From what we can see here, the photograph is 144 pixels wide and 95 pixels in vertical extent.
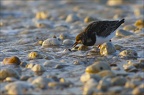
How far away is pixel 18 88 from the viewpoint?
451cm

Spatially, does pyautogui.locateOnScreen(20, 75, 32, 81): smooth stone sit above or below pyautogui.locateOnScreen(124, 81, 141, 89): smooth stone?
above

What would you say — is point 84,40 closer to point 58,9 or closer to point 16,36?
point 16,36

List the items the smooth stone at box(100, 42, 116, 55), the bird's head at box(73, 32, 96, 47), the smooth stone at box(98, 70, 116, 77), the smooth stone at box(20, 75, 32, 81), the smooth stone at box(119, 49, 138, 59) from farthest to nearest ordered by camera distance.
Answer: the bird's head at box(73, 32, 96, 47) → the smooth stone at box(100, 42, 116, 55) → the smooth stone at box(119, 49, 138, 59) → the smooth stone at box(20, 75, 32, 81) → the smooth stone at box(98, 70, 116, 77)

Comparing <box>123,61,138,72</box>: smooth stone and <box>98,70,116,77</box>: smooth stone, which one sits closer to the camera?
<box>98,70,116,77</box>: smooth stone

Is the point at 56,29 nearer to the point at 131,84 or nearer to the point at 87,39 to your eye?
the point at 87,39

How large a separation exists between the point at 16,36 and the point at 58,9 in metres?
4.77

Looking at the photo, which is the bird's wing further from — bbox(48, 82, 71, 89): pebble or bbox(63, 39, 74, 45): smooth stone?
bbox(48, 82, 71, 89): pebble

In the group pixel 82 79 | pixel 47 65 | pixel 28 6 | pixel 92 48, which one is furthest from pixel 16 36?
pixel 28 6

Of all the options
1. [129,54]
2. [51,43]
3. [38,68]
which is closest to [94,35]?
[129,54]

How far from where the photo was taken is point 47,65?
19.0ft

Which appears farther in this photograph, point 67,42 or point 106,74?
point 67,42

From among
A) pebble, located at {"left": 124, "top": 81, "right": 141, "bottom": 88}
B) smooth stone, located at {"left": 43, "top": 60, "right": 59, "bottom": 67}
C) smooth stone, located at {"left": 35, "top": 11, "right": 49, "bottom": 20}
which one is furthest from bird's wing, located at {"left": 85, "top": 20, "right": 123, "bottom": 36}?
smooth stone, located at {"left": 35, "top": 11, "right": 49, "bottom": 20}

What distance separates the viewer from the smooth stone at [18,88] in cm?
447

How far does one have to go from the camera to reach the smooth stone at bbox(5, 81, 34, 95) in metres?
4.47
